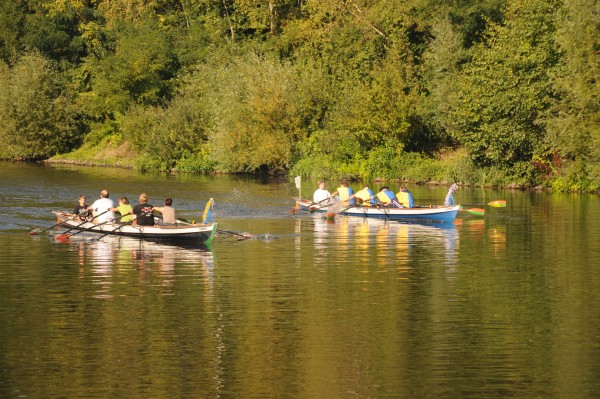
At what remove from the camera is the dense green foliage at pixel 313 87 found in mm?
57438

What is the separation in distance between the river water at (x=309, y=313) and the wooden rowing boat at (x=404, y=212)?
34.0 inches

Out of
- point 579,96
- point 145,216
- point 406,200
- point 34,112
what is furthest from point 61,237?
point 34,112

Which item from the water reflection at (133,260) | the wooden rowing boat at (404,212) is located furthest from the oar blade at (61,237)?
the wooden rowing boat at (404,212)

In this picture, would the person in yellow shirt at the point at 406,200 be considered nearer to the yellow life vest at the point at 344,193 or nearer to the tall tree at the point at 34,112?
the yellow life vest at the point at 344,193

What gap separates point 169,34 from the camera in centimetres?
9212

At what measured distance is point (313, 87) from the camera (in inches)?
2825

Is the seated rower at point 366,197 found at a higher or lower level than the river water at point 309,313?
higher

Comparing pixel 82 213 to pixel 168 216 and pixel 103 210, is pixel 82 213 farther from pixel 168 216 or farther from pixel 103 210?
pixel 168 216

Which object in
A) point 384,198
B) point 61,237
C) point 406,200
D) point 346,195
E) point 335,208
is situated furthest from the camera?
point 346,195

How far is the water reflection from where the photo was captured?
91.7 ft

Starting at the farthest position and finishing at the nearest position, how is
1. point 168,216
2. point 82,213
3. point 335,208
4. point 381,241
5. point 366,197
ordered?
1. point 335,208
2. point 366,197
3. point 82,213
4. point 381,241
5. point 168,216

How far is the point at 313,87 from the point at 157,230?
125 ft

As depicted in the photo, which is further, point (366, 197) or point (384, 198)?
point (366, 197)

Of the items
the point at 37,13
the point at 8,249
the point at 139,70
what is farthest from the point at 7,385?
the point at 37,13
